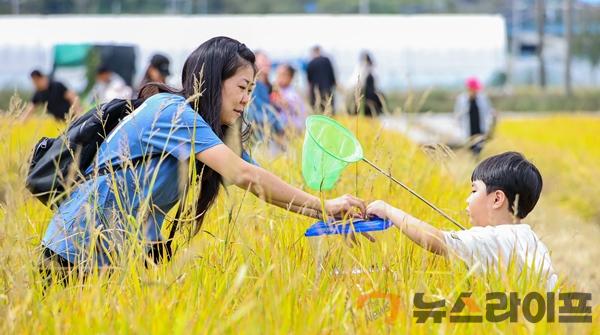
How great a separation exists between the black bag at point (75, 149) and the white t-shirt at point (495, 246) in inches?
38.8

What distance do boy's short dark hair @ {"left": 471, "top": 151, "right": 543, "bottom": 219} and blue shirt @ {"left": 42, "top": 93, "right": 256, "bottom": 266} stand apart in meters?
0.84

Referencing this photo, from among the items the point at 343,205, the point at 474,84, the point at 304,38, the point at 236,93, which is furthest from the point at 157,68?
the point at 304,38

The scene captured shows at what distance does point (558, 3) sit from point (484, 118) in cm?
4233

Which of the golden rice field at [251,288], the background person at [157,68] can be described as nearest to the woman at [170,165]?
the golden rice field at [251,288]

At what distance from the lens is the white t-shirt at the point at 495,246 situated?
3.31m

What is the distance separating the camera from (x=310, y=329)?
2.65 metres

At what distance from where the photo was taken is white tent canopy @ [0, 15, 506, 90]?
99.5 feet

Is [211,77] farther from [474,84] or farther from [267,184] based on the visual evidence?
[474,84]

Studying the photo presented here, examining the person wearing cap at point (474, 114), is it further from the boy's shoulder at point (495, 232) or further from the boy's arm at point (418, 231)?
the boy's arm at point (418, 231)

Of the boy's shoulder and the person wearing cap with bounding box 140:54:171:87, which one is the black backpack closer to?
the boy's shoulder

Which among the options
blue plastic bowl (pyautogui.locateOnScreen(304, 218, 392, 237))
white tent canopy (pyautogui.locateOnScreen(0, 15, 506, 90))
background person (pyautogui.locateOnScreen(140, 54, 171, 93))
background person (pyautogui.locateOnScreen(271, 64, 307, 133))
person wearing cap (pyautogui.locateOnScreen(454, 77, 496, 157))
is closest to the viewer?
blue plastic bowl (pyautogui.locateOnScreen(304, 218, 392, 237))

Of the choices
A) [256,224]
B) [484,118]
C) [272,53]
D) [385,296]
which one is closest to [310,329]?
[385,296]

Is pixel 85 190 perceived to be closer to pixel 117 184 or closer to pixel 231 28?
pixel 117 184

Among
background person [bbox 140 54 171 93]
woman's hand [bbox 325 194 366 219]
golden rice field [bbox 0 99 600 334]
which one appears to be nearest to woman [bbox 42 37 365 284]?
woman's hand [bbox 325 194 366 219]
